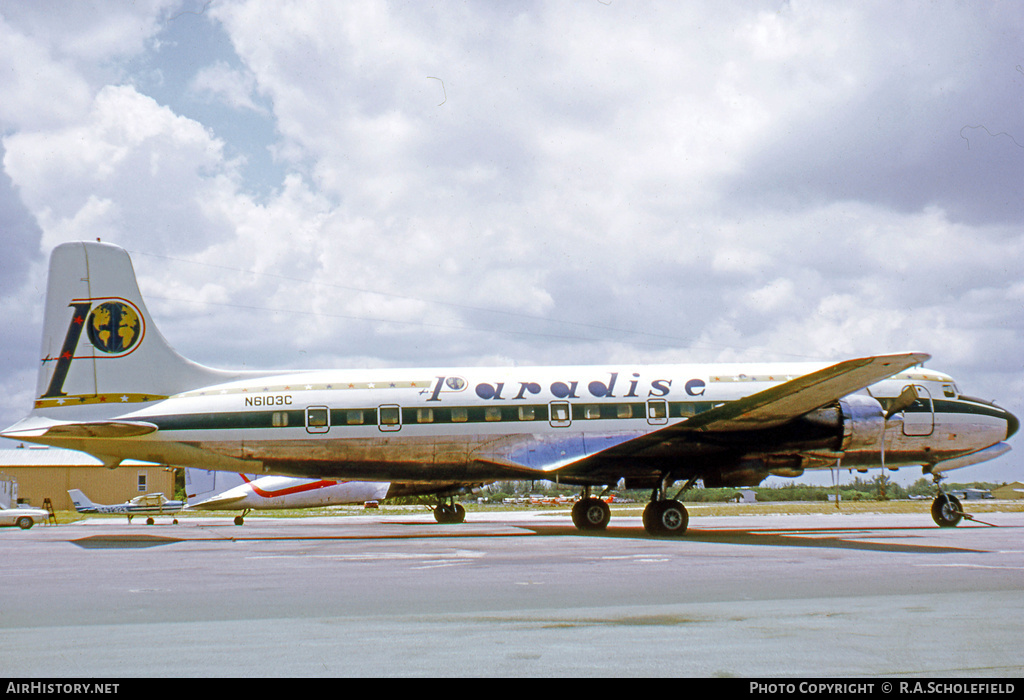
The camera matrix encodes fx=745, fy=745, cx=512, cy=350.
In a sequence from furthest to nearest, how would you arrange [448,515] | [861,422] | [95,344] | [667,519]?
[448,515] < [95,344] < [861,422] < [667,519]

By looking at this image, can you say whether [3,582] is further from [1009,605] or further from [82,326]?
[1009,605]

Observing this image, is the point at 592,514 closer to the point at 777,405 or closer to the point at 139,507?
the point at 777,405

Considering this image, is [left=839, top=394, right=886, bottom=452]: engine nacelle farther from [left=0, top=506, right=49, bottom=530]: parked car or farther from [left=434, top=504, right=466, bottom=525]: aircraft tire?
[left=0, top=506, right=49, bottom=530]: parked car

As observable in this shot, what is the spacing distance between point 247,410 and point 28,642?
14306mm

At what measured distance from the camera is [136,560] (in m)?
14.3

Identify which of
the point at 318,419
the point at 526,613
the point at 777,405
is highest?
the point at 318,419

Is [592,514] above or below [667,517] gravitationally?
below

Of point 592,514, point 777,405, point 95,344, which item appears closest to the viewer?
point 777,405

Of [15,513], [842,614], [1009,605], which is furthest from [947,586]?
[15,513]

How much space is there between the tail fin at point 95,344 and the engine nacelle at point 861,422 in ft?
57.1

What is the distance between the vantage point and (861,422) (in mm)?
18734

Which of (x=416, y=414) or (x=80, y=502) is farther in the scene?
(x=80, y=502)

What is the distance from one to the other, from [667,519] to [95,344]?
16.0 m

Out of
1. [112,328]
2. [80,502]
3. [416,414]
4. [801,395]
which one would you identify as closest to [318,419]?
[416,414]
